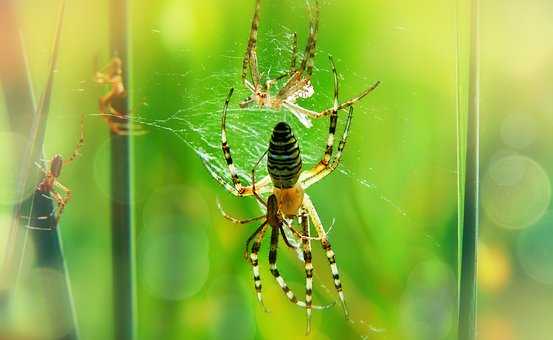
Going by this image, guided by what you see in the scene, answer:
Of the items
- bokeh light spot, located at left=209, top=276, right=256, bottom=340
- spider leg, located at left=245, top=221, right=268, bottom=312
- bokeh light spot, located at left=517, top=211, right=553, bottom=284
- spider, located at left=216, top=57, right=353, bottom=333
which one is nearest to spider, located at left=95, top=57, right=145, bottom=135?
spider, located at left=216, top=57, right=353, bottom=333

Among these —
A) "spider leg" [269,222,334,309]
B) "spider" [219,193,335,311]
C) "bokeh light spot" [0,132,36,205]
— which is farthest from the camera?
"bokeh light spot" [0,132,36,205]

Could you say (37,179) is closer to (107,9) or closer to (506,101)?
(107,9)

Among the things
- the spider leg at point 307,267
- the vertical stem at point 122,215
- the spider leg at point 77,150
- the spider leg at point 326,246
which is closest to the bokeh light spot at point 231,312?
the spider leg at point 307,267

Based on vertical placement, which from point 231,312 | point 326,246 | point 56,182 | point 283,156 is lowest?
point 231,312

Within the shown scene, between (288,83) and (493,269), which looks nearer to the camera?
(288,83)

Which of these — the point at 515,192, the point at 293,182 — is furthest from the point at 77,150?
the point at 515,192

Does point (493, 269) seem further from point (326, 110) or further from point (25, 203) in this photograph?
point (25, 203)

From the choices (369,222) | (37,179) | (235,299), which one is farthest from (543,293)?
(37,179)

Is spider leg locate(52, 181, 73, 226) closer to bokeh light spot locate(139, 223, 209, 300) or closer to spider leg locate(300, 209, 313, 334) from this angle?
bokeh light spot locate(139, 223, 209, 300)
